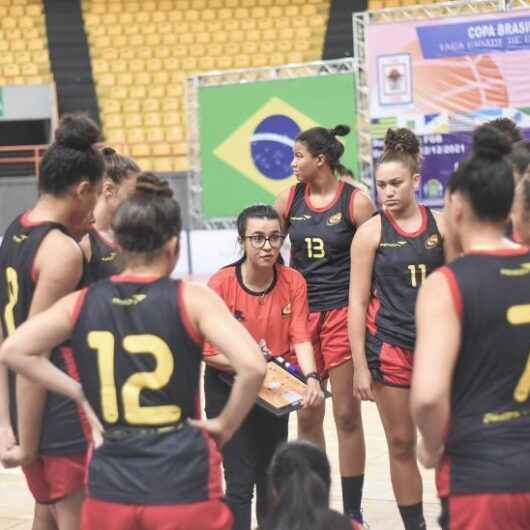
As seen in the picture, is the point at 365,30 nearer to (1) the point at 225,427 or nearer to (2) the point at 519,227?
(2) the point at 519,227

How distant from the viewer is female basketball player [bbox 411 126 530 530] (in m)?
3.12

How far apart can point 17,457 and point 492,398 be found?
1.62 m

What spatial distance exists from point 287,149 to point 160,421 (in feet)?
48.3

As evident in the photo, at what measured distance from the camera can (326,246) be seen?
20.3ft

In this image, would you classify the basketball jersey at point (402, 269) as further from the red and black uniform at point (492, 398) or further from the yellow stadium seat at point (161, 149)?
the yellow stadium seat at point (161, 149)

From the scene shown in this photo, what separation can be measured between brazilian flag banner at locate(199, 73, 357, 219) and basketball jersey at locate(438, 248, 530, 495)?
1425 centimetres

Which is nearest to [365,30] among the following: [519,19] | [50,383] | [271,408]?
[519,19]

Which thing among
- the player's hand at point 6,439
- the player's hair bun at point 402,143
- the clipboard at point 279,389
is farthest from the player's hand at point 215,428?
the player's hair bun at point 402,143

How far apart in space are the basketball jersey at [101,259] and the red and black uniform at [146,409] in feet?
2.45

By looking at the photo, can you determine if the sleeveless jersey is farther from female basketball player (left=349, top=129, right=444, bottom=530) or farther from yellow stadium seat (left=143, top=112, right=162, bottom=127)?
yellow stadium seat (left=143, top=112, right=162, bottom=127)

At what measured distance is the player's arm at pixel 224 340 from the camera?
3.25 meters

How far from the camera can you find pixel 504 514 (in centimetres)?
317

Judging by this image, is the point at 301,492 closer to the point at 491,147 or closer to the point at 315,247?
the point at 491,147

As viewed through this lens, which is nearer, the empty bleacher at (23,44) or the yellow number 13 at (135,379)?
the yellow number 13 at (135,379)
